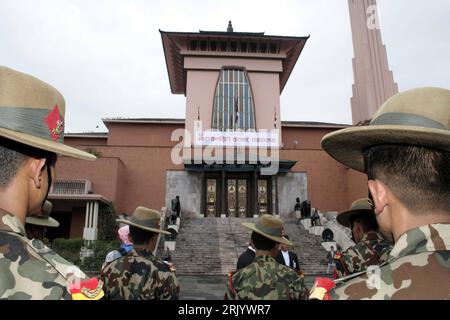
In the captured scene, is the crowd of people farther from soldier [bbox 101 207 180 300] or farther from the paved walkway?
the paved walkway

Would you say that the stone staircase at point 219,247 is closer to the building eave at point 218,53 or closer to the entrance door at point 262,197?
the entrance door at point 262,197

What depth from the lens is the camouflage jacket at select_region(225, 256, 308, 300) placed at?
288cm

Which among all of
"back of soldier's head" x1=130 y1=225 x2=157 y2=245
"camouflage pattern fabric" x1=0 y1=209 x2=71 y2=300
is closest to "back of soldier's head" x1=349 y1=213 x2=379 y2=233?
"back of soldier's head" x1=130 y1=225 x2=157 y2=245

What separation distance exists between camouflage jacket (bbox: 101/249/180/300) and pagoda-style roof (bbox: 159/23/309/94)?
26.3m

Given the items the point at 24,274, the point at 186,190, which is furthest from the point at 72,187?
the point at 24,274

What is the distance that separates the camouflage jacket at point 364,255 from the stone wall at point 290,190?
2144 centimetres

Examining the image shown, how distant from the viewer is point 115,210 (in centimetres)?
2269

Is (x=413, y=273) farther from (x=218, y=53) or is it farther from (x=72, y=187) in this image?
(x=218, y=53)

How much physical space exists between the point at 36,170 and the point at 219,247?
54.9ft

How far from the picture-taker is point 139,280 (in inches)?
118

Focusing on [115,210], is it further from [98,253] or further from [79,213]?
[98,253]

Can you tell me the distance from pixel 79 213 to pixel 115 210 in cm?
219

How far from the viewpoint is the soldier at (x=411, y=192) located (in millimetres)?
1186
